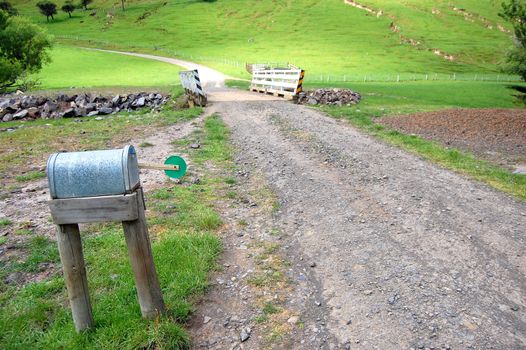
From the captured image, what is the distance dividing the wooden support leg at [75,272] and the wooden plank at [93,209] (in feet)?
0.65

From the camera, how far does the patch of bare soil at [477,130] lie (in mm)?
13922

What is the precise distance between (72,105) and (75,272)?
90.4 ft

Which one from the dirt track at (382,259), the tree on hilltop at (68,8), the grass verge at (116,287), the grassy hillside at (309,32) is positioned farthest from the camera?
the tree on hilltop at (68,8)

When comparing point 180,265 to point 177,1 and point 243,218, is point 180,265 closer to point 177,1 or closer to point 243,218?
point 243,218

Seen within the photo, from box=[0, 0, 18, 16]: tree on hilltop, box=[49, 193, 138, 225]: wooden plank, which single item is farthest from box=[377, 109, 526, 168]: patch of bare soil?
box=[0, 0, 18, 16]: tree on hilltop

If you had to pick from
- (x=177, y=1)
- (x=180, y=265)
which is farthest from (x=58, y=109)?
(x=177, y=1)

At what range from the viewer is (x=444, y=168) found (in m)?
11.3

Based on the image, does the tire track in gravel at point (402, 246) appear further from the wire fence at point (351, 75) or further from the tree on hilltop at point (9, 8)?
the tree on hilltop at point (9, 8)

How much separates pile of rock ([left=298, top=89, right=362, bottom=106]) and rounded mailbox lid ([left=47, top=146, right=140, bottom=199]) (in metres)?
21.4

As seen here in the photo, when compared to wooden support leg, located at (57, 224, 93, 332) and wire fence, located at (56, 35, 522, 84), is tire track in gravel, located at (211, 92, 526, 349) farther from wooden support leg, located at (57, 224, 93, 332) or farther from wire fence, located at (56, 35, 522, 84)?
wire fence, located at (56, 35, 522, 84)

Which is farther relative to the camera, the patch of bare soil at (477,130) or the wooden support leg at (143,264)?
the patch of bare soil at (477,130)

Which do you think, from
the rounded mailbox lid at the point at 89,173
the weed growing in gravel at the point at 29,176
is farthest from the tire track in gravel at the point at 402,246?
the weed growing in gravel at the point at 29,176

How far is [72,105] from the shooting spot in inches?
1120

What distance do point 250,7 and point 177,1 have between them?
32.4 metres
